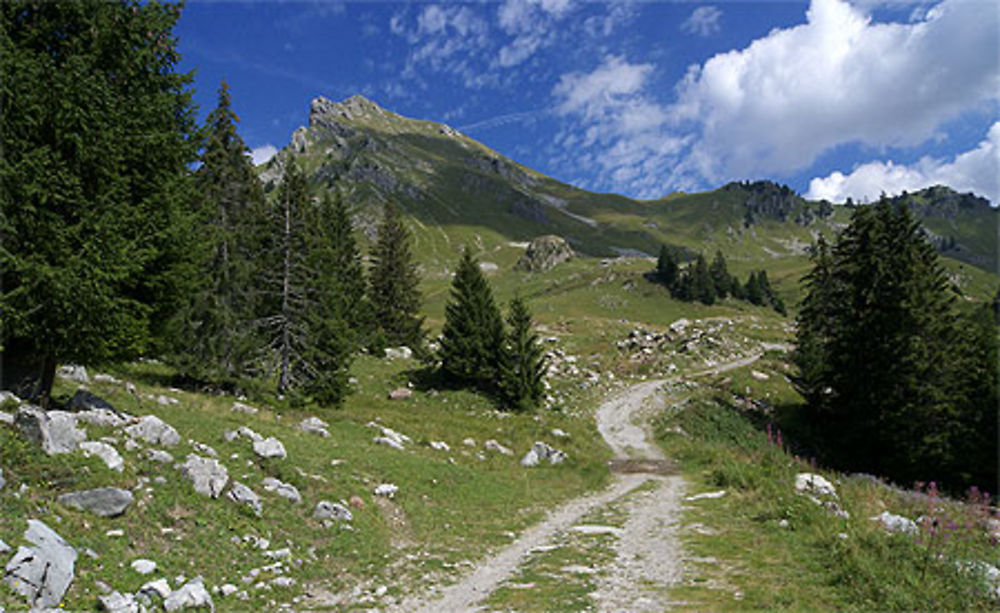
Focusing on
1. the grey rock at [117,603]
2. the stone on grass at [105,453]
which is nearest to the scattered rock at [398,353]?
the stone on grass at [105,453]

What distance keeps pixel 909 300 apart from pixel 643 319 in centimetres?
7861

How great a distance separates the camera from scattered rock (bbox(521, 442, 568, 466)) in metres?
23.2

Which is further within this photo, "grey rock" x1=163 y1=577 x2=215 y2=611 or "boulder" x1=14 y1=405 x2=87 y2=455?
"boulder" x1=14 y1=405 x2=87 y2=455

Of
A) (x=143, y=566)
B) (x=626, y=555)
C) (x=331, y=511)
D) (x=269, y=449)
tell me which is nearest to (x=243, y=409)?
(x=269, y=449)

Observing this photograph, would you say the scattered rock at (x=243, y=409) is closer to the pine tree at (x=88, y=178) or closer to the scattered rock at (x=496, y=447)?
the pine tree at (x=88, y=178)

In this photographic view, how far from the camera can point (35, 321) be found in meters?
10.4

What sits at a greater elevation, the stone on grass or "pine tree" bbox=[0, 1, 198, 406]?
"pine tree" bbox=[0, 1, 198, 406]

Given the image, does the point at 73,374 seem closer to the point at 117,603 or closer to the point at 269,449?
the point at 269,449

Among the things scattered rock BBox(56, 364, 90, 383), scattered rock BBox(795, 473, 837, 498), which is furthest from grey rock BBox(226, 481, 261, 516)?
scattered rock BBox(795, 473, 837, 498)

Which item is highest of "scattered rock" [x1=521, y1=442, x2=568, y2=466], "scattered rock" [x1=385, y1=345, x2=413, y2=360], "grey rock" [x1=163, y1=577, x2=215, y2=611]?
"scattered rock" [x1=385, y1=345, x2=413, y2=360]

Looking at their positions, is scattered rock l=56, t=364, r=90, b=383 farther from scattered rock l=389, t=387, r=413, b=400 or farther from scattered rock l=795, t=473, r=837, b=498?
scattered rock l=795, t=473, r=837, b=498

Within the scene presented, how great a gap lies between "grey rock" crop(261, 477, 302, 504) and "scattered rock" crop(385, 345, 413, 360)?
34.3 meters

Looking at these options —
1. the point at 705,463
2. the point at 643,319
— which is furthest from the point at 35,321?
the point at 643,319

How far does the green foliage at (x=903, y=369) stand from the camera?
2722 centimetres
